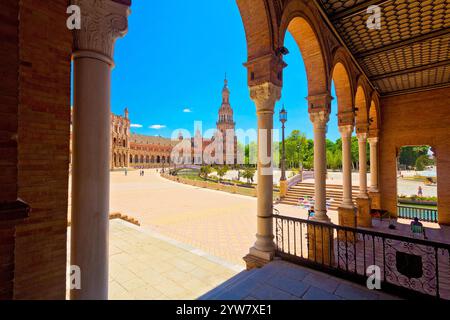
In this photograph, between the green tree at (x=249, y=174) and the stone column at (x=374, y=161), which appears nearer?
the stone column at (x=374, y=161)

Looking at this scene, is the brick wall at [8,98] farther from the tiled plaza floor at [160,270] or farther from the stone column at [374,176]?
the stone column at [374,176]

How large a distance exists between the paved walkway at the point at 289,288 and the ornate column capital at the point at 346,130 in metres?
6.39

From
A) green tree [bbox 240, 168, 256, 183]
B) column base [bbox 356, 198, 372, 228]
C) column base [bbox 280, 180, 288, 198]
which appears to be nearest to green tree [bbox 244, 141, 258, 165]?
green tree [bbox 240, 168, 256, 183]

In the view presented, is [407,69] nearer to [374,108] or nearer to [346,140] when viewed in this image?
[374,108]

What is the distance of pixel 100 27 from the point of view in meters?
2.33

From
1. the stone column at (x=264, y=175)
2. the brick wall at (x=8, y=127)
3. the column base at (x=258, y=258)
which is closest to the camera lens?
the brick wall at (x=8, y=127)

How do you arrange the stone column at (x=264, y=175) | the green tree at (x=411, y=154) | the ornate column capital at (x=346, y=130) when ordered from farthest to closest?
the green tree at (x=411, y=154)
the ornate column capital at (x=346, y=130)
the stone column at (x=264, y=175)

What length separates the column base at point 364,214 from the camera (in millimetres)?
10594

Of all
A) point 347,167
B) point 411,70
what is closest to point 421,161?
point 411,70

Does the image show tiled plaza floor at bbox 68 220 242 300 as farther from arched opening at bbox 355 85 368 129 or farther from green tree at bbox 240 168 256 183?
green tree at bbox 240 168 256 183

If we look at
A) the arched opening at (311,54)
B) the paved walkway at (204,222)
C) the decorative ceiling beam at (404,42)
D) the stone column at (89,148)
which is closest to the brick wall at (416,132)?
the decorative ceiling beam at (404,42)
